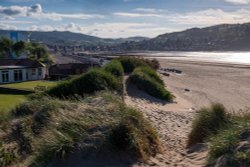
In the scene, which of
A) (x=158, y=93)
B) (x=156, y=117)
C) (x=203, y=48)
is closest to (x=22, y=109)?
(x=156, y=117)

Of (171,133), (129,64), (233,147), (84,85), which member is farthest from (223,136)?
(129,64)

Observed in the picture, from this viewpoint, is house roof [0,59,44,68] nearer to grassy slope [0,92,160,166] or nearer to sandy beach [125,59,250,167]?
sandy beach [125,59,250,167]

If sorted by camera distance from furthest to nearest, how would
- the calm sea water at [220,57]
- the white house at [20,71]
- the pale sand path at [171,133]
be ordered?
the calm sea water at [220,57] < the white house at [20,71] < the pale sand path at [171,133]

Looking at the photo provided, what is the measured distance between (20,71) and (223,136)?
3953 cm

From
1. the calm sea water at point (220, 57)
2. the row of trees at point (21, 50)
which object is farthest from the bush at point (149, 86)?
the calm sea water at point (220, 57)

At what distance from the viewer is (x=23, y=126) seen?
1105 centimetres

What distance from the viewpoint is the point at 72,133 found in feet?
25.7

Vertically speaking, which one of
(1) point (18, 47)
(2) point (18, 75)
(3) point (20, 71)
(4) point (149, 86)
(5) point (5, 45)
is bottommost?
(2) point (18, 75)

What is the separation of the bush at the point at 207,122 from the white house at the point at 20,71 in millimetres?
35267

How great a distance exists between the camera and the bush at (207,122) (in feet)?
32.1

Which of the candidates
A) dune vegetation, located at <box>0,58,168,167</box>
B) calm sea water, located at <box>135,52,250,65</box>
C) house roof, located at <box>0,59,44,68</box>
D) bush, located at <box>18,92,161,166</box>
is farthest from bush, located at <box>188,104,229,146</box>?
calm sea water, located at <box>135,52,250,65</box>

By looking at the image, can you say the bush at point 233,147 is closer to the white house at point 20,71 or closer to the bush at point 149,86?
the bush at point 149,86

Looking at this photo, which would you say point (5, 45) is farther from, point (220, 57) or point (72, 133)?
point (72, 133)

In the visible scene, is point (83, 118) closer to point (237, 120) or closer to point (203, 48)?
point (237, 120)
